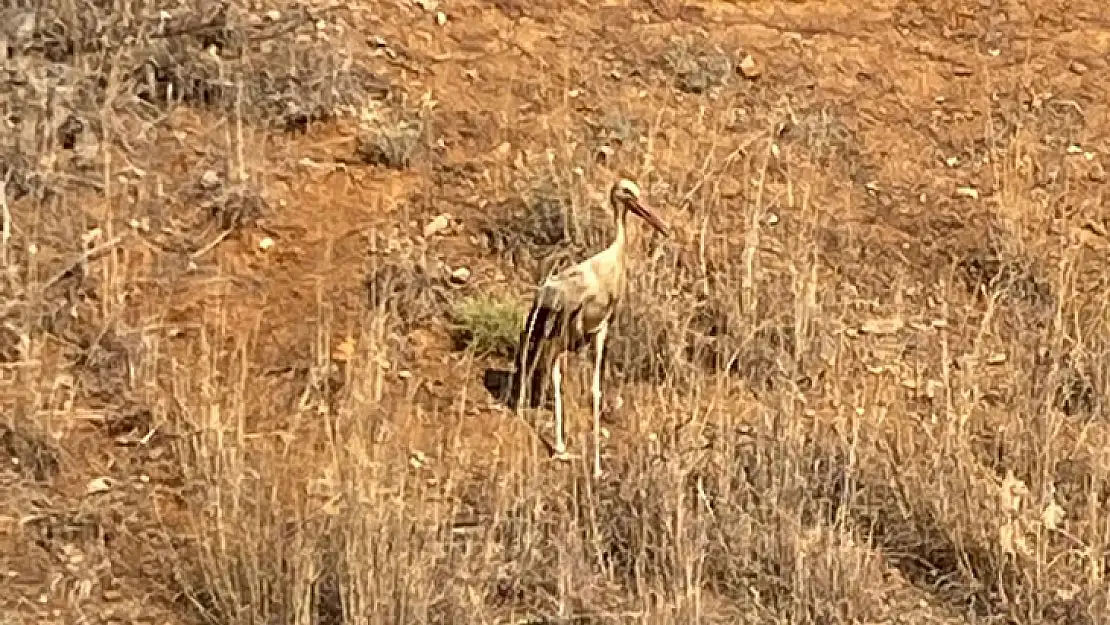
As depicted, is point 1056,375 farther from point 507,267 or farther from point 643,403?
point 507,267

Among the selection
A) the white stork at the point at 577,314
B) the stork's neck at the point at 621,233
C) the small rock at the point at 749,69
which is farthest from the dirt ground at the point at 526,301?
the stork's neck at the point at 621,233

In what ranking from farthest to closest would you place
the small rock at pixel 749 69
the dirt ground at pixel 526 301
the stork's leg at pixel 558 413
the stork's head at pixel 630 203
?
the small rock at pixel 749 69
the stork's head at pixel 630 203
the stork's leg at pixel 558 413
the dirt ground at pixel 526 301

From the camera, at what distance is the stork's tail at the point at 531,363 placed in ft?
20.2

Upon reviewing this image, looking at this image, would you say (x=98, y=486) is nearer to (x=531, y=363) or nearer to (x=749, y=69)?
(x=531, y=363)

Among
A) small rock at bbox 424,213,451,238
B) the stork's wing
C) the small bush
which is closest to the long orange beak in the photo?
the stork's wing

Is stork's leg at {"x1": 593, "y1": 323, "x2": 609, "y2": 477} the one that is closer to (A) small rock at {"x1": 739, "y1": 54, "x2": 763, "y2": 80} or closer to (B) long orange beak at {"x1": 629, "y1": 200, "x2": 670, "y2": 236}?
(B) long orange beak at {"x1": 629, "y1": 200, "x2": 670, "y2": 236}

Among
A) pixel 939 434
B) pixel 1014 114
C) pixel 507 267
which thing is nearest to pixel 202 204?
pixel 507 267

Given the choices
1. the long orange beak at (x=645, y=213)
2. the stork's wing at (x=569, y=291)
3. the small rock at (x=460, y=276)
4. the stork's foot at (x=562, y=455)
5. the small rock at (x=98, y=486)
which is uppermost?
the long orange beak at (x=645, y=213)

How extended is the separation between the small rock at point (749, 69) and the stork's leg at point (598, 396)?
201 cm

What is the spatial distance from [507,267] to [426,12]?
5.02 ft

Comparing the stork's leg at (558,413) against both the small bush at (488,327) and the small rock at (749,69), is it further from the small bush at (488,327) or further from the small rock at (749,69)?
the small rock at (749,69)

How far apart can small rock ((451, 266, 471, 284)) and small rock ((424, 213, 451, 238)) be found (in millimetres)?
215

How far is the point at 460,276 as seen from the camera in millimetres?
6926

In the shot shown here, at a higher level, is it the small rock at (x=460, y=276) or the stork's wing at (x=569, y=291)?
the stork's wing at (x=569, y=291)
